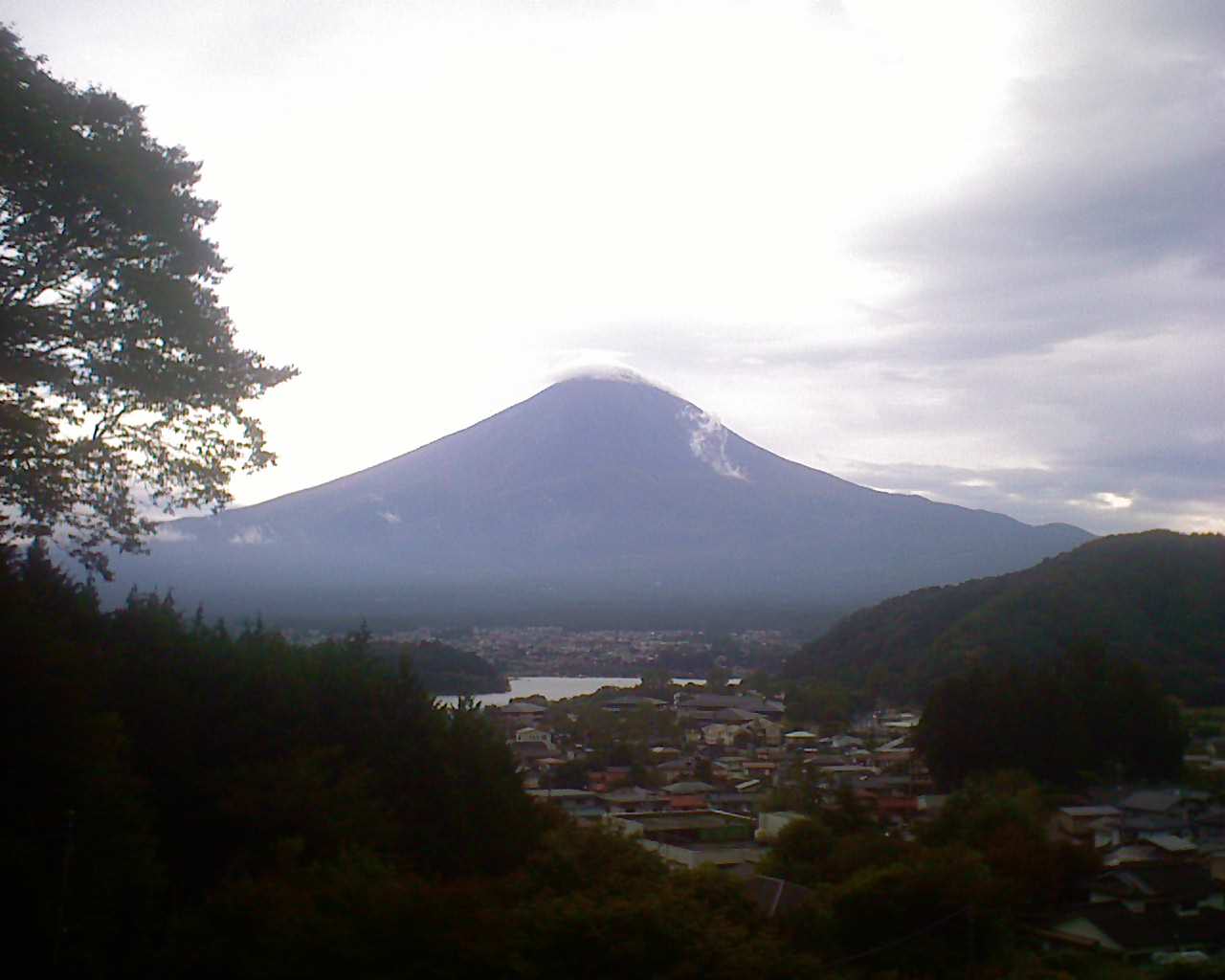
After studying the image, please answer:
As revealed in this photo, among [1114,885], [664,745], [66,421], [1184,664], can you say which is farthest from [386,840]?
[1184,664]

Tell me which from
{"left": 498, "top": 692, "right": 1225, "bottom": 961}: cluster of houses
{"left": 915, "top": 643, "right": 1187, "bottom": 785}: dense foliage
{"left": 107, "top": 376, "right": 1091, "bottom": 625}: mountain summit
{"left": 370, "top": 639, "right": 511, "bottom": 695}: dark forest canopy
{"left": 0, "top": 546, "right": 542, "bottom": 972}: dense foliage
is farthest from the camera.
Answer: {"left": 107, "top": 376, "right": 1091, "bottom": 625}: mountain summit

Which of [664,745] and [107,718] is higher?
[107,718]

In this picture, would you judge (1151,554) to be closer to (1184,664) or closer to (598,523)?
(1184,664)

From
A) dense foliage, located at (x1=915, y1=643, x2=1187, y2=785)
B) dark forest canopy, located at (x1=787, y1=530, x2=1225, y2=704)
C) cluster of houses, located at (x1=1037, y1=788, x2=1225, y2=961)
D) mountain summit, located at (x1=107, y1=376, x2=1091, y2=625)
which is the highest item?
mountain summit, located at (x1=107, y1=376, x2=1091, y2=625)

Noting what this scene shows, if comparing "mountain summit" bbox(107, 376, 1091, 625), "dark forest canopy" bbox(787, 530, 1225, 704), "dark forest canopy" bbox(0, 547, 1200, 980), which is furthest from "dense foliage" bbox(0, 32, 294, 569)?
"mountain summit" bbox(107, 376, 1091, 625)

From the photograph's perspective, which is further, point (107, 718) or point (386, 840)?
point (386, 840)

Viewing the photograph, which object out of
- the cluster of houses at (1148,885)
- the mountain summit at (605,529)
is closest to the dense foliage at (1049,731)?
the cluster of houses at (1148,885)

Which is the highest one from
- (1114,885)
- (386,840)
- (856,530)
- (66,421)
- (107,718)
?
(856,530)

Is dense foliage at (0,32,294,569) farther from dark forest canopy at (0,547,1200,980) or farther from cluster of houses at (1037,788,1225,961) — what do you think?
cluster of houses at (1037,788,1225,961)
